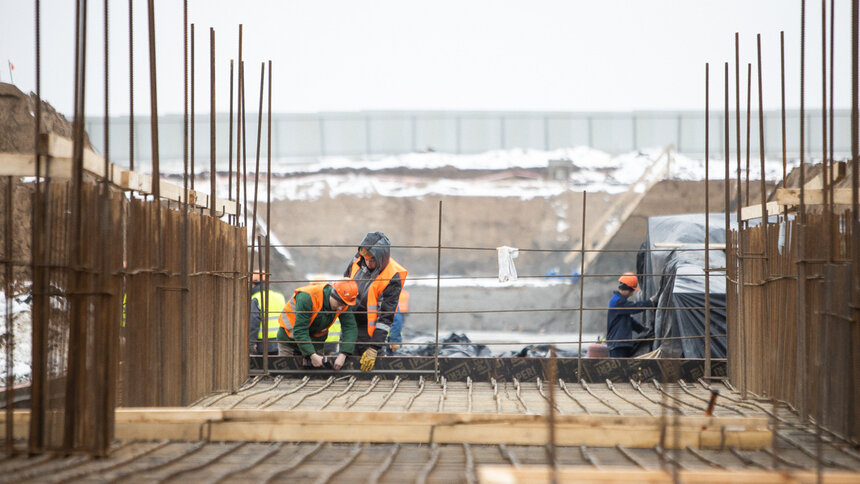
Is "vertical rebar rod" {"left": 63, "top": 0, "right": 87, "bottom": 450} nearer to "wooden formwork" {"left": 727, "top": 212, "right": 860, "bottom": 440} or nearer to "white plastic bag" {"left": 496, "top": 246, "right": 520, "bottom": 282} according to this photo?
"wooden formwork" {"left": 727, "top": 212, "right": 860, "bottom": 440}

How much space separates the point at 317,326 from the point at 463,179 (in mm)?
16399

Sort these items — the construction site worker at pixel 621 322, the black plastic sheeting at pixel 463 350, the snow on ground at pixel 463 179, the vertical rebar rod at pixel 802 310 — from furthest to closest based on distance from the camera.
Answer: the snow on ground at pixel 463 179
the black plastic sheeting at pixel 463 350
the construction site worker at pixel 621 322
the vertical rebar rod at pixel 802 310

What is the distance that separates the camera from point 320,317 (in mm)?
8203

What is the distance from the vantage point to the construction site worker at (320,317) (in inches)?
310

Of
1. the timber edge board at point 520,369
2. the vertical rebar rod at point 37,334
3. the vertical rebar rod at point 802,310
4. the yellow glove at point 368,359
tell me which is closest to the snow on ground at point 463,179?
the timber edge board at point 520,369

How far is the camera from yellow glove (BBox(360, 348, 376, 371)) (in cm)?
776

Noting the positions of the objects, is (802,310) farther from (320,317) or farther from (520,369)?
(320,317)

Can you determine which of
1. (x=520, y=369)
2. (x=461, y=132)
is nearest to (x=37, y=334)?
(x=520, y=369)

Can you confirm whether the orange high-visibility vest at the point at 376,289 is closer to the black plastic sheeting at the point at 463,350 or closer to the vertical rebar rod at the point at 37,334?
the black plastic sheeting at the point at 463,350

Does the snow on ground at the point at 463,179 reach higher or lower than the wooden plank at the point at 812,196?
higher

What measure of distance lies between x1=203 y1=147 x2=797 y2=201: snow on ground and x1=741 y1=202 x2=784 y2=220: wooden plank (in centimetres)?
1610

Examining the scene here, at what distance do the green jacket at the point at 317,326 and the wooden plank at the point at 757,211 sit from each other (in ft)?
11.5

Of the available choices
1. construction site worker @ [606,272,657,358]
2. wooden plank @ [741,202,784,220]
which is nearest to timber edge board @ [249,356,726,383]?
wooden plank @ [741,202,784,220]

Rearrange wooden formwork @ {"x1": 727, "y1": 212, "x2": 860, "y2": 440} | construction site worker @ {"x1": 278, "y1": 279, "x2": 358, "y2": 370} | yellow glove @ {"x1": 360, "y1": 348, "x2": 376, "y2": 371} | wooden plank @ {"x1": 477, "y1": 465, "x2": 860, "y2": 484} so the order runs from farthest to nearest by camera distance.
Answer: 1. construction site worker @ {"x1": 278, "y1": 279, "x2": 358, "y2": 370}
2. yellow glove @ {"x1": 360, "y1": 348, "x2": 376, "y2": 371}
3. wooden formwork @ {"x1": 727, "y1": 212, "x2": 860, "y2": 440}
4. wooden plank @ {"x1": 477, "y1": 465, "x2": 860, "y2": 484}
